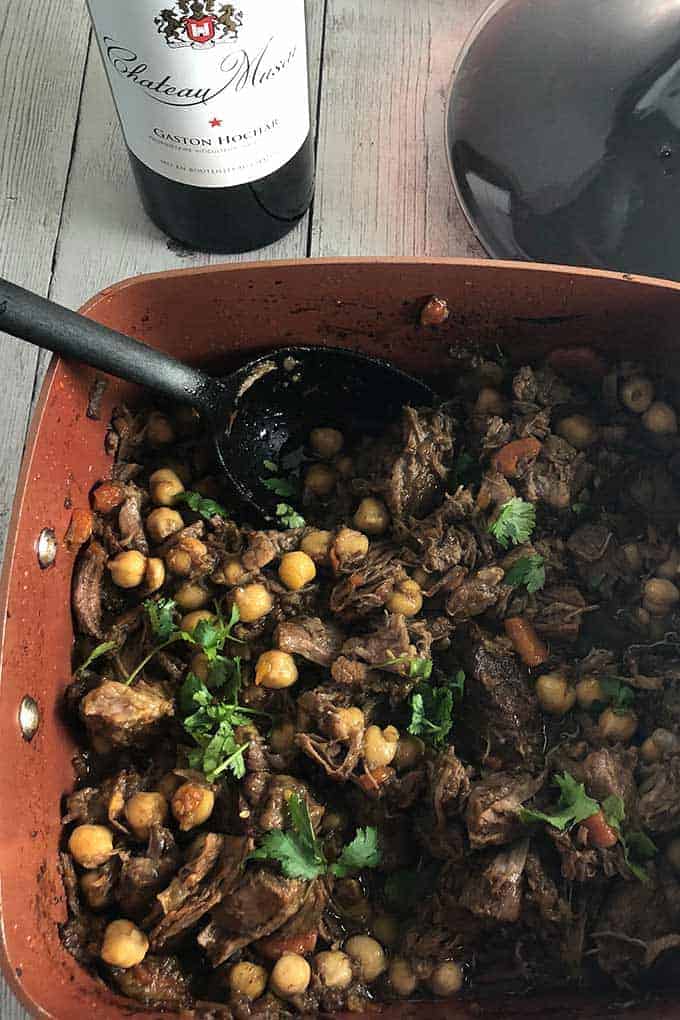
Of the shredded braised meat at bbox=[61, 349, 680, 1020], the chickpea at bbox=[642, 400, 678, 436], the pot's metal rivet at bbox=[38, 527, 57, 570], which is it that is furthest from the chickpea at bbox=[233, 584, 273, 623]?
the chickpea at bbox=[642, 400, 678, 436]

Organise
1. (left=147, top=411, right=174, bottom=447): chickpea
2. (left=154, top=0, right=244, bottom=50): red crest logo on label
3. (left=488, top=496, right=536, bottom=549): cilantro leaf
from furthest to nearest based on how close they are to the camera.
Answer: (left=147, top=411, right=174, bottom=447): chickpea
(left=488, top=496, right=536, bottom=549): cilantro leaf
(left=154, top=0, right=244, bottom=50): red crest logo on label

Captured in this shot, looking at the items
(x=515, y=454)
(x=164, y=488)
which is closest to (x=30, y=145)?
(x=164, y=488)

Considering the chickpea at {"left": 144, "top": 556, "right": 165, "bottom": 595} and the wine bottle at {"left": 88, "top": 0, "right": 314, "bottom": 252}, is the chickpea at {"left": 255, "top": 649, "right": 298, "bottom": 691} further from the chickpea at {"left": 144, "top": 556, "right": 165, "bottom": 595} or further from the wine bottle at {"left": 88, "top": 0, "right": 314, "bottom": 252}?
the wine bottle at {"left": 88, "top": 0, "right": 314, "bottom": 252}

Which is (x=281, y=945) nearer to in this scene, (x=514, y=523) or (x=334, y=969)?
(x=334, y=969)

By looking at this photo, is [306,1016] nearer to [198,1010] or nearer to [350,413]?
[198,1010]

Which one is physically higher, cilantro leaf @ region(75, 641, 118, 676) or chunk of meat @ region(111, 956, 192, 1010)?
cilantro leaf @ region(75, 641, 118, 676)

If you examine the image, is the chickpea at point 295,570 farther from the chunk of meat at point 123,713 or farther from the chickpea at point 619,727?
the chickpea at point 619,727

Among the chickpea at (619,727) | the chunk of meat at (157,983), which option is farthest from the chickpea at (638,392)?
the chunk of meat at (157,983)
